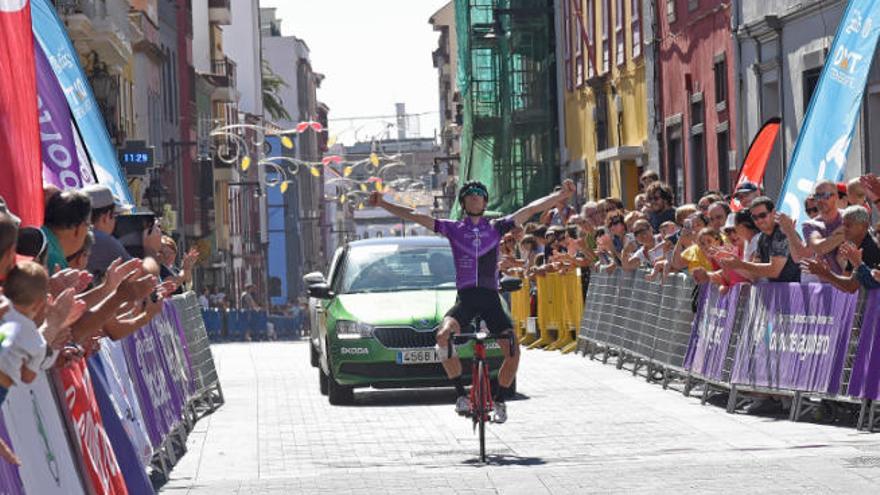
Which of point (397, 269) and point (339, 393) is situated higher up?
point (397, 269)

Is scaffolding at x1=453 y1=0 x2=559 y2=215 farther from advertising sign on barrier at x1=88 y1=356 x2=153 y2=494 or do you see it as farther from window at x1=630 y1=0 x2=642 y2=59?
advertising sign on barrier at x1=88 y1=356 x2=153 y2=494

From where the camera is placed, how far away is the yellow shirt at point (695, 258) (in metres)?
19.4

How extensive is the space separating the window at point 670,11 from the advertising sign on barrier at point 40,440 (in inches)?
1101

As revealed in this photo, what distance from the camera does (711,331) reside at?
60.9ft

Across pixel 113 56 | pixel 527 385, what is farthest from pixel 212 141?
pixel 527 385

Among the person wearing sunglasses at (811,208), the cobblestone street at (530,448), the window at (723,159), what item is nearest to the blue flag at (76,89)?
the cobblestone street at (530,448)

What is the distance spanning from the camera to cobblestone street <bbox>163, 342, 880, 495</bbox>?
493 inches

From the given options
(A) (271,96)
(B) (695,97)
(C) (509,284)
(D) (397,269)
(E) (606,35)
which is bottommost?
(C) (509,284)

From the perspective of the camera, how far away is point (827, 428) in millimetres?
15266

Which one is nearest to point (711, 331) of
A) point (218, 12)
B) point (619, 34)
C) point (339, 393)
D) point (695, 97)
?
point (339, 393)

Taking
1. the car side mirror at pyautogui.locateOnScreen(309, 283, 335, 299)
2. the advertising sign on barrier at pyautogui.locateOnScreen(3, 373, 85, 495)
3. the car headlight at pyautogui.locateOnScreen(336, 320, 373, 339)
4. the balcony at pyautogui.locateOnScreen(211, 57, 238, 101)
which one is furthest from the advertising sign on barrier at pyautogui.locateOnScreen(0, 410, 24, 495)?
the balcony at pyautogui.locateOnScreen(211, 57, 238, 101)

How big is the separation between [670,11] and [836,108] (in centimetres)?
1871

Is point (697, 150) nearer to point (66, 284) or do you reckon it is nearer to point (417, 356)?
point (417, 356)

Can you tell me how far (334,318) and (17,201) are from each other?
10.7m
